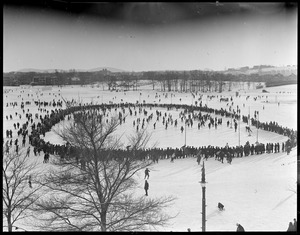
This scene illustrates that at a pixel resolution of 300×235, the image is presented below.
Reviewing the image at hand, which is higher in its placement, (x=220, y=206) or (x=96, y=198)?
(x=96, y=198)

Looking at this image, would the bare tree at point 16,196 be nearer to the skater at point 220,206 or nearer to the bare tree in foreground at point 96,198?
the bare tree in foreground at point 96,198

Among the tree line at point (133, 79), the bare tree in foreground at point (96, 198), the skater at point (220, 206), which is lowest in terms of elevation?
the skater at point (220, 206)

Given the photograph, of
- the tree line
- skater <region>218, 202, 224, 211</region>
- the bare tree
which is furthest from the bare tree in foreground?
the tree line

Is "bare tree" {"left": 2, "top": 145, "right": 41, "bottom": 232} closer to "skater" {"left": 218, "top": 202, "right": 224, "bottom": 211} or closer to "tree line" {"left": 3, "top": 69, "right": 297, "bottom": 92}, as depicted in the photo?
"skater" {"left": 218, "top": 202, "right": 224, "bottom": 211}

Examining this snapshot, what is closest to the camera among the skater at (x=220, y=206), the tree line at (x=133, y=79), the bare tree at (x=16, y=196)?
the bare tree at (x=16, y=196)

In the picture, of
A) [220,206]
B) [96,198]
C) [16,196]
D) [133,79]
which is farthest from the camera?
[133,79]

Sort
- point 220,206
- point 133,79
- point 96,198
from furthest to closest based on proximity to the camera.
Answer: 1. point 133,79
2. point 220,206
3. point 96,198

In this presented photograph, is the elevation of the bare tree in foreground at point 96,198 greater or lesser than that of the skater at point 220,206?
greater

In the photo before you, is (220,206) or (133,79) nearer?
(220,206)

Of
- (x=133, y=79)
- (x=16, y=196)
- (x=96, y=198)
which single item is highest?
(x=133, y=79)

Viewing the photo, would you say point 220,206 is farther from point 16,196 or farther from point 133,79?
point 133,79

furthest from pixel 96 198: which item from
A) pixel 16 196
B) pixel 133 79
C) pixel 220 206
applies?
pixel 133 79

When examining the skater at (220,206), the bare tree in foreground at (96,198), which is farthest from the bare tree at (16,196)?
the skater at (220,206)

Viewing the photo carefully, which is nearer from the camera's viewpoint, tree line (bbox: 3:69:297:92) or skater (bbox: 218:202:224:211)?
skater (bbox: 218:202:224:211)
